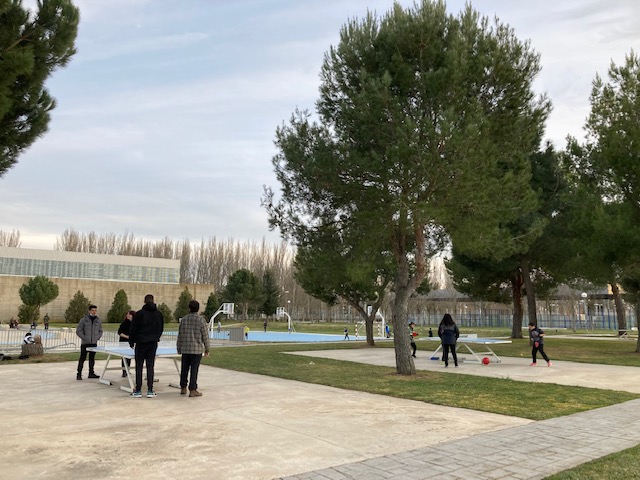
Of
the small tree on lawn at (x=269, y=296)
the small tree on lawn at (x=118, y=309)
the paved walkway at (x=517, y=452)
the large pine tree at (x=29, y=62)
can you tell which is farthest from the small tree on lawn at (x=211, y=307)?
the paved walkway at (x=517, y=452)

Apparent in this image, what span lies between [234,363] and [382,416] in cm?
837

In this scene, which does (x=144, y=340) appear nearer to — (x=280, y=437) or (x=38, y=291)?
(x=280, y=437)

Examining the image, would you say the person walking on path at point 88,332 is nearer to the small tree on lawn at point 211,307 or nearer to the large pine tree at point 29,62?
the large pine tree at point 29,62

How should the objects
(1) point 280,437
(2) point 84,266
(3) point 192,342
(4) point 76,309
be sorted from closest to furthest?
(1) point 280,437 → (3) point 192,342 → (4) point 76,309 → (2) point 84,266

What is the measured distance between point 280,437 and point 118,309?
168 ft

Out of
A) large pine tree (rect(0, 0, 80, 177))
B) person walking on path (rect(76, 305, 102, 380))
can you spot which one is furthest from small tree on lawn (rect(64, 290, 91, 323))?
large pine tree (rect(0, 0, 80, 177))

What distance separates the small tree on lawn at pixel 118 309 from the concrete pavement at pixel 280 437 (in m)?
46.0

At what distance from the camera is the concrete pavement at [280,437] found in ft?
14.5

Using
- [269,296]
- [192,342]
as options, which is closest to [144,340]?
[192,342]

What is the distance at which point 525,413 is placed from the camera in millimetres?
7164

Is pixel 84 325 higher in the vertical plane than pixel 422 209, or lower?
lower

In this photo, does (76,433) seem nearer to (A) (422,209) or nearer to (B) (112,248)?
(A) (422,209)

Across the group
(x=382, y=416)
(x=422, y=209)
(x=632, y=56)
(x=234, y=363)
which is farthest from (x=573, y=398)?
(x=632, y=56)

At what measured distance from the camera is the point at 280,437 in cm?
563
